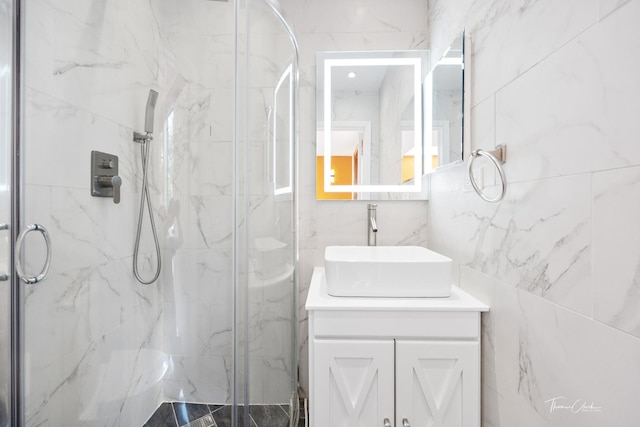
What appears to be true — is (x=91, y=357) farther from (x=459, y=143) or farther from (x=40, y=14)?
(x=459, y=143)

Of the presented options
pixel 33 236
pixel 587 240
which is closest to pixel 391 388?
pixel 587 240

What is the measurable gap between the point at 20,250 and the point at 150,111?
52 cm

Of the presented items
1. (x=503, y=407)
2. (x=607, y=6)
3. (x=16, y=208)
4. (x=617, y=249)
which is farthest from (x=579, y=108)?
(x=16, y=208)

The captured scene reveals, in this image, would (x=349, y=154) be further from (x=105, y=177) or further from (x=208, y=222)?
(x=105, y=177)

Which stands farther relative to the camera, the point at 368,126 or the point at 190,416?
the point at 368,126

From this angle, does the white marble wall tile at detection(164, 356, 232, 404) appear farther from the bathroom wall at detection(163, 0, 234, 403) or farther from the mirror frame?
the mirror frame

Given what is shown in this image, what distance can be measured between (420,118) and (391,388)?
1356 mm

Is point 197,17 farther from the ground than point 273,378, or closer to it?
farther from the ground

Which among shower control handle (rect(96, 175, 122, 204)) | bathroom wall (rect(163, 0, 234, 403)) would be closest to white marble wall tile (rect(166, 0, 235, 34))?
bathroom wall (rect(163, 0, 234, 403))

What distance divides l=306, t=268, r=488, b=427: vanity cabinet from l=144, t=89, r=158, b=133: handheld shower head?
0.79 meters

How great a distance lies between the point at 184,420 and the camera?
947 millimetres

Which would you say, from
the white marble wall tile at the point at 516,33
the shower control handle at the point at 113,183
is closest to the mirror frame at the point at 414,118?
the white marble wall tile at the point at 516,33

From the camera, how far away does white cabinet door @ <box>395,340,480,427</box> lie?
3.62ft

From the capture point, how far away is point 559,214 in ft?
2.53
